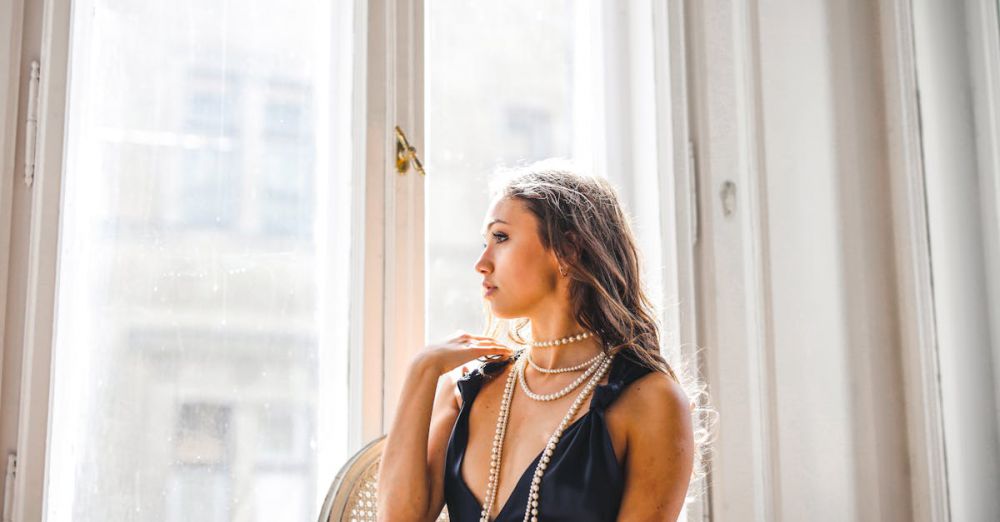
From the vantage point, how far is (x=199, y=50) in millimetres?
1971

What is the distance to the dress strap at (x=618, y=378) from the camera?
4.53 ft

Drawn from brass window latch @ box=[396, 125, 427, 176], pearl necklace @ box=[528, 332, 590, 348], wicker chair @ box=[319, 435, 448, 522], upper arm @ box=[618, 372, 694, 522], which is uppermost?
brass window latch @ box=[396, 125, 427, 176]

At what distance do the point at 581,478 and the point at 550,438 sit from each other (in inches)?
3.3

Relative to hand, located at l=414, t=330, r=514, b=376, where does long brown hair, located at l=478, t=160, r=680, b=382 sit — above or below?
above

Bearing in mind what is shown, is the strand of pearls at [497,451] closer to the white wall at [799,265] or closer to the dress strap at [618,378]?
the dress strap at [618,378]

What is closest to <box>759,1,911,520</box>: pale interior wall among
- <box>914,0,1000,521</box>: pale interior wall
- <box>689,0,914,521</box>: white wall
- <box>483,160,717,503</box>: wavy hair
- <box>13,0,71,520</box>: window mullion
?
<box>689,0,914,521</box>: white wall

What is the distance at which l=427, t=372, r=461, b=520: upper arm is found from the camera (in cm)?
148

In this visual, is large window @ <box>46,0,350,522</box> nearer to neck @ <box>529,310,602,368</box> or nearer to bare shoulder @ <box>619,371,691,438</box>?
neck @ <box>529,310,602,368</box>

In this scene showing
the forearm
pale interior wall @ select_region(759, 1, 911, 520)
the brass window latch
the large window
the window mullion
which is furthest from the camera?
pale interior wall @ select_region(759, 1, 911, 520)

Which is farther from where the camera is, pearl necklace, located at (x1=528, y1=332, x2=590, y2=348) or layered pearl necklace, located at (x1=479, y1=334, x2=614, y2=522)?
pearl necklace, located at (x1=528, y1=332, x2=590, y2=348)

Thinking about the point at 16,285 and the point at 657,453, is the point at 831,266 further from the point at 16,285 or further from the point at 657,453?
the point at 16,285

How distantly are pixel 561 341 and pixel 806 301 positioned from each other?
3.10 feet

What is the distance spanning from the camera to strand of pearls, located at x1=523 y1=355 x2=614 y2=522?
4.37ft

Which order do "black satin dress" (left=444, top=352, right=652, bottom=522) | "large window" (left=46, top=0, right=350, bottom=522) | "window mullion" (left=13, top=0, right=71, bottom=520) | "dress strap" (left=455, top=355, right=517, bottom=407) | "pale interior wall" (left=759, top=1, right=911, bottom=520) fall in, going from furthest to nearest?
"pale interior wall" (left=759, top=1, right=911, bottom=520)
"large window" (left=46, top=0, right=350, bottom=522)
"window mullion" (left=13, top=0, right=71, bottom=520)
"dress strap" (left=455, top=355, right=517, bottom=407)
"black satin dress" (left=444, top=352, right=652, bottom=522)
